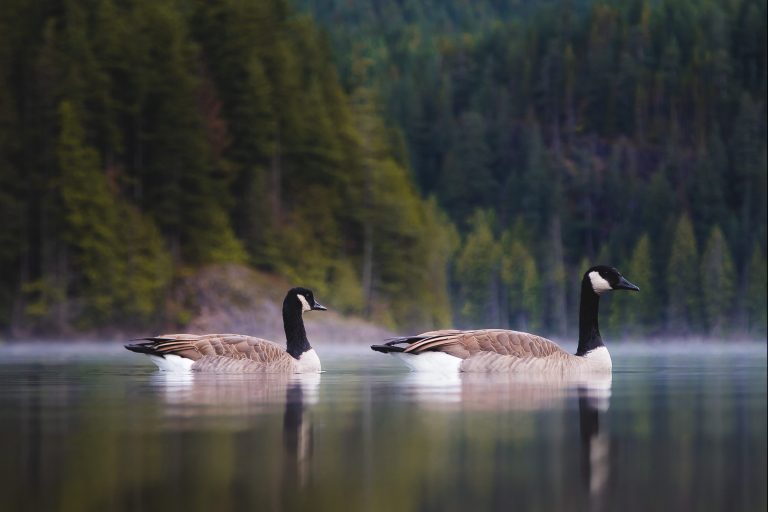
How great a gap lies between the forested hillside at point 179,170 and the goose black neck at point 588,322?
50.2 metres

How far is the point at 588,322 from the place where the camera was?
30375 mm

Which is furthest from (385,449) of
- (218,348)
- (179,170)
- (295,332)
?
(179,170)

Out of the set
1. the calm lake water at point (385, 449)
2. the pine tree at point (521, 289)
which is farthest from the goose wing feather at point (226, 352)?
the pine tree at point (521, 289)

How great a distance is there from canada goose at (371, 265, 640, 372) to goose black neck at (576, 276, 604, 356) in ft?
0.07

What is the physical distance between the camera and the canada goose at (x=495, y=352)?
28578 mm

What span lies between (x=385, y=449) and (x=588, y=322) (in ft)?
54.0

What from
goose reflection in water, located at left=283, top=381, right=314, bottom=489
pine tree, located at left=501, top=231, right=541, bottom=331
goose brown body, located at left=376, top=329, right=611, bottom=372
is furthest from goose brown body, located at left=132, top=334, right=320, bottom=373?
pine tree, located at left=501, top=231, right=541, bottom=331

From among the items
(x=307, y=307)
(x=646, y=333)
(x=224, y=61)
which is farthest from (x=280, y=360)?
(x=646, y=333)

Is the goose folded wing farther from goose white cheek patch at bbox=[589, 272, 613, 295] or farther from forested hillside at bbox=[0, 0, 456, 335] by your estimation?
forested hillside at bbox=[0, 0, 456, 335]

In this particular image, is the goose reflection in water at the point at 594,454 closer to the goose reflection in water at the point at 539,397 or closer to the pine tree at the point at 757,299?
the goose reflection in water at the point at 539,397

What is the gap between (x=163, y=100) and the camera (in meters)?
85.2

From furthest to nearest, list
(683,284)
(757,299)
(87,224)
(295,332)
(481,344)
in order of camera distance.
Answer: (683,284) < (757,299) < (87,224) < (295,332) < (481,344)

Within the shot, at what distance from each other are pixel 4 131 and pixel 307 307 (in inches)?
2137

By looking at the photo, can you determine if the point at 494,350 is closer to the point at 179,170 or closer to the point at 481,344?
the point at 481,344
